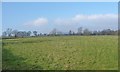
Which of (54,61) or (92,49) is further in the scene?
(92,49)

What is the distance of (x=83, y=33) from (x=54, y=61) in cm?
306

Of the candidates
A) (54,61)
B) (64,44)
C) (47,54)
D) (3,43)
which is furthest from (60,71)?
(3,43)

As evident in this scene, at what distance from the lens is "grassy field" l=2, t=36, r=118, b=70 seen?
7012mm

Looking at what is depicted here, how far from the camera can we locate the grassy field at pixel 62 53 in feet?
23.0

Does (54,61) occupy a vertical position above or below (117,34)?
below

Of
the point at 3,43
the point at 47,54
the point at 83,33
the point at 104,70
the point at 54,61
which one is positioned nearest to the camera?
the point at 104,70

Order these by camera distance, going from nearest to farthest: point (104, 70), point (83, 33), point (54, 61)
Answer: point (104, 70) → point (54, 61) → point (83, 33)

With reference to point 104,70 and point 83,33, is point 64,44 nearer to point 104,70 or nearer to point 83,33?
point 83,33

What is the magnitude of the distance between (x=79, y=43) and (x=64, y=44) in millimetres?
659

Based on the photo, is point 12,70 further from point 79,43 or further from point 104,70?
point 79,43

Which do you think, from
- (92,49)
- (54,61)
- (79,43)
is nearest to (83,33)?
(79,43)

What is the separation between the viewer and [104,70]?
6371 millimetres

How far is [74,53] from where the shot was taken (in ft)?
27.8

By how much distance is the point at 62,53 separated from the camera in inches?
334
